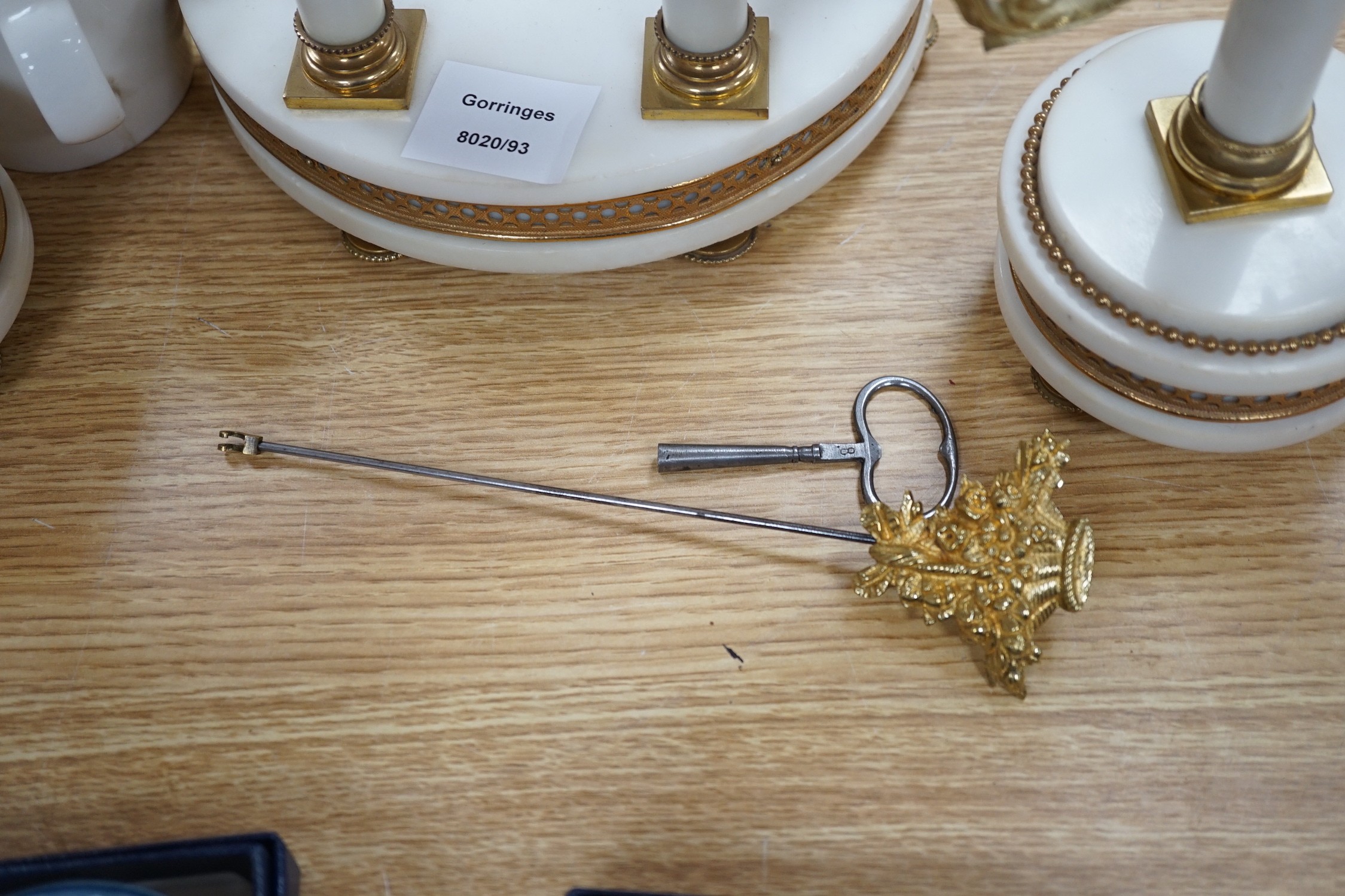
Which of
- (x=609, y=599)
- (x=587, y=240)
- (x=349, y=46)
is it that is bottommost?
(x=609, y=599)

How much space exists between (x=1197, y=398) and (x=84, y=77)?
636mm

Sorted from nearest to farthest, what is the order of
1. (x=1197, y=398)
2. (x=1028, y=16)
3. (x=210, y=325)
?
(x=1028, y=16)
(x=1197, y=398)
(x=210, y=325)

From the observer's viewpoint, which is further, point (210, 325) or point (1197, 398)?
point (210, 325)

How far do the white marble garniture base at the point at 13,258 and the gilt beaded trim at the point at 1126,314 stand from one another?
1.90 feet

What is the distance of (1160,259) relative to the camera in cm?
60

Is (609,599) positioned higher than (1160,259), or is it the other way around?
(1160,259)

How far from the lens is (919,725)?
627mm

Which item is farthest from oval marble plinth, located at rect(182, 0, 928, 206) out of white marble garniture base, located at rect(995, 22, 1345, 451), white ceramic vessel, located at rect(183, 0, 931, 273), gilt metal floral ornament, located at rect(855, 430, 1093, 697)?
gilt metal floral ornament, located at rect(855, 430, 1093, 697)

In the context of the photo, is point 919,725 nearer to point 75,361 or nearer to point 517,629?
point 517,629

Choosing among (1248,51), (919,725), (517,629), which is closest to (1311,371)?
(1248,51)

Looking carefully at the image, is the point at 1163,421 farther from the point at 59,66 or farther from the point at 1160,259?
the point at 59,66

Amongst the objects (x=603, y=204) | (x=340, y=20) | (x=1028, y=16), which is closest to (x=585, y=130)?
(x=603, y=204)

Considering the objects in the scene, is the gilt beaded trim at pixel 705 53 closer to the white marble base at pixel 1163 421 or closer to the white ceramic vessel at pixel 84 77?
the white marble base at pixel 1163 421

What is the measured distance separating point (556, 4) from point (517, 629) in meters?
0.37
